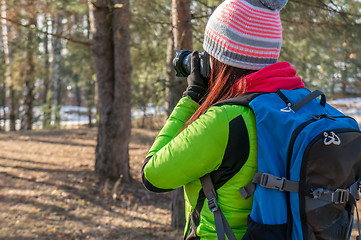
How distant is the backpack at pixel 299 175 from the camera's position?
1256mm

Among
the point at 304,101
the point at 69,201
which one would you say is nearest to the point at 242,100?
the point at 304,101

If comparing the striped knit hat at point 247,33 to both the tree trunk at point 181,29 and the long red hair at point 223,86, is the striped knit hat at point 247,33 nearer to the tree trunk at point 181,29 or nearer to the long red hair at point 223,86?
the long red hair at point 223,86

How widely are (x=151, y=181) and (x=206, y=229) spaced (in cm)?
30

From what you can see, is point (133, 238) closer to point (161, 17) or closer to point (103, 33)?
point (103, 33)

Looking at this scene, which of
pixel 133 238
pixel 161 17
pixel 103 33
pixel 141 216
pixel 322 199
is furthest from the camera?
pixel 161 17

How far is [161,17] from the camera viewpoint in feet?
25.4

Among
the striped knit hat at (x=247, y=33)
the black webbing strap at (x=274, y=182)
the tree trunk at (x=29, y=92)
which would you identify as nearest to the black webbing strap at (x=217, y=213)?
the black webbing strap at (x=274, y=182)

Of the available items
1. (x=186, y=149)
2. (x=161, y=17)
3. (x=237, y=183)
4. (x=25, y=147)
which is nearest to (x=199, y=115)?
(x=186, y=149)

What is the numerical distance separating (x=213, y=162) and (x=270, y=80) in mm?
414

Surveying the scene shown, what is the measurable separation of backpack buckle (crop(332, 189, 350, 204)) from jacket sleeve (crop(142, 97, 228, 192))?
431 millimetres

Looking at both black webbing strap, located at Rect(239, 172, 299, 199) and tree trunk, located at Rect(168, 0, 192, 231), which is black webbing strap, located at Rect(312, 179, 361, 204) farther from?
tree trunk, located at Rect(168, 0, 192, 231)

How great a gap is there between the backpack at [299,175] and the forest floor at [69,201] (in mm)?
4018

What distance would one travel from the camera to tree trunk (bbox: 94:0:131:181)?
6684mm

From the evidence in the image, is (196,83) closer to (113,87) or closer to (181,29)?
(181,29)
